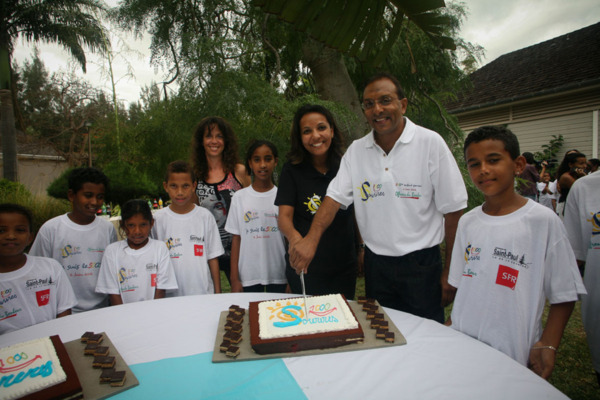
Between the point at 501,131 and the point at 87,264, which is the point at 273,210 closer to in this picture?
the point at 87,264

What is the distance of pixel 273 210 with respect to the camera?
105 inches

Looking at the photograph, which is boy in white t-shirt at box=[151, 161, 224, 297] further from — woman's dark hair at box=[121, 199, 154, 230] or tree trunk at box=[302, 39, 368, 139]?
tree trunk at box=[302, 39, 368, 139]

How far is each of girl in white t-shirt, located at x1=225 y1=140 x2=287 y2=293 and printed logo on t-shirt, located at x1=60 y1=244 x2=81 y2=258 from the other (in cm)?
99

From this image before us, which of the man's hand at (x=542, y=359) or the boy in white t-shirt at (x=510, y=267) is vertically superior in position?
the boy in white t-shirt at (x=510, y=267)

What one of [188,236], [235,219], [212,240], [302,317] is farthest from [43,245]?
[302,317]

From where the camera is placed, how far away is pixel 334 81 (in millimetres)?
4352

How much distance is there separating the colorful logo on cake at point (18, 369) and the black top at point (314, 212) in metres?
1.41

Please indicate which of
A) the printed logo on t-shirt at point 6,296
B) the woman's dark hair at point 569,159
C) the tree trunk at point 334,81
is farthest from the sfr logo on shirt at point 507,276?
the woman's dark hair at point 569,159

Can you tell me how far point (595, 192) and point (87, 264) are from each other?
2.98 meters

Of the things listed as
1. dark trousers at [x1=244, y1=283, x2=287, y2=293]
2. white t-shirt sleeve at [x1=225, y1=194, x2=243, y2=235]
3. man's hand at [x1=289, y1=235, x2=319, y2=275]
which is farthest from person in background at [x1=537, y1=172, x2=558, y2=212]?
man's hand at [x1=289, y1=235, x2=319, y2=275]

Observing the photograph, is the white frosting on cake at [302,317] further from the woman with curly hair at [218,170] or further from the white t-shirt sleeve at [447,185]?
the woman with curly hair at [218,170]

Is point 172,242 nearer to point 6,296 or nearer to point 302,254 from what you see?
point 6,296

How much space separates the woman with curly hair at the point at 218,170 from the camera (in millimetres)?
2854

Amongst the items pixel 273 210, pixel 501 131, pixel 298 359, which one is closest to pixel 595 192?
pixel 501 131
